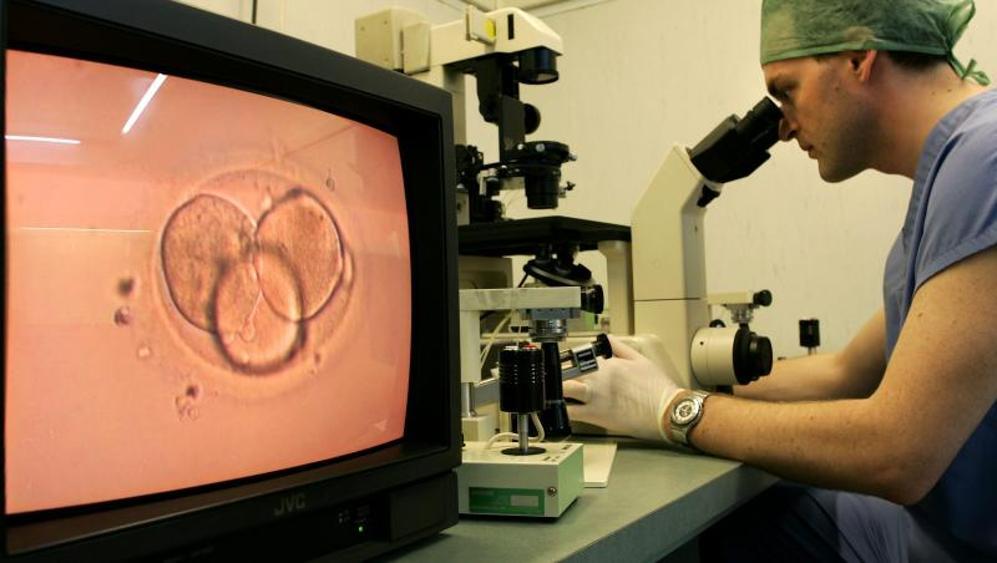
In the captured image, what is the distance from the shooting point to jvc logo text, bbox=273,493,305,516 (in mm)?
552

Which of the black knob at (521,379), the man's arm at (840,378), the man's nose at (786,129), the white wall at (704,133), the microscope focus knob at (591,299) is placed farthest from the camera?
the white wall at (704,133)

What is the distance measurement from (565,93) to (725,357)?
2077mm

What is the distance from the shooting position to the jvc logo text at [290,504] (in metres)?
0.55

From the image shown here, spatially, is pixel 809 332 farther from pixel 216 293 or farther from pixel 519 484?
pixel 216 293

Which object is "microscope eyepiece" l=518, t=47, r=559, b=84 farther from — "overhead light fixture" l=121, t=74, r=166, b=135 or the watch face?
"overhead light fixture" l=121, t=74, r=166, b=135

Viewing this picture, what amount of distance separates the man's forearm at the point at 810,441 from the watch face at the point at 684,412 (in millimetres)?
17

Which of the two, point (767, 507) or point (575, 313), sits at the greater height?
point (575, 313)

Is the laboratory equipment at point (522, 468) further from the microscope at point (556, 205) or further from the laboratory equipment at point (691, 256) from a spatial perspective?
the laboratory equipment at point (691, 256)

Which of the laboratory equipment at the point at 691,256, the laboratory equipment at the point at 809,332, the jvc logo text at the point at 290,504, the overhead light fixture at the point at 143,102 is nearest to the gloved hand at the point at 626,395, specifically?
the laboratory equipment at the point at 691,256

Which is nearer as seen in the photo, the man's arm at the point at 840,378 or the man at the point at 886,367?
the man at the point at 886,367

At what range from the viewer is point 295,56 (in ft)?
1.90

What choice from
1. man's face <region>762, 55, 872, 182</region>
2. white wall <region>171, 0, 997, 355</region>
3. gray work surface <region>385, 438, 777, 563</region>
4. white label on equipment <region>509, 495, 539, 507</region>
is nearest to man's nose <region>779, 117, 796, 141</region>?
man's face <region>762, 55, 872, 182</region>

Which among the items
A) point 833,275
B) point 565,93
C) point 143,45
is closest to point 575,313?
point 143,45

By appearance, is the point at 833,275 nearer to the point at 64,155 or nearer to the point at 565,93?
the point at 565,93
